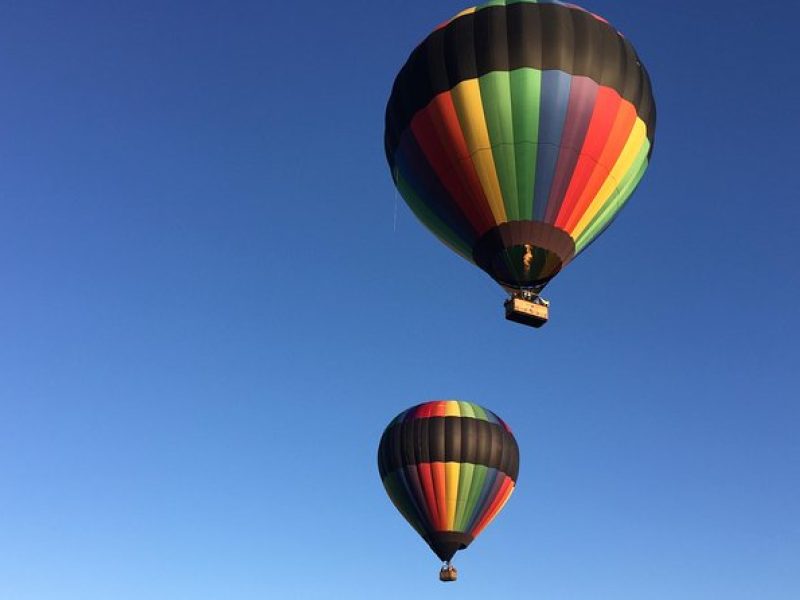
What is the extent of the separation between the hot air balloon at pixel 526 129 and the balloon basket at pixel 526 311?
3cm

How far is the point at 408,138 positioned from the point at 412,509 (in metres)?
14.7

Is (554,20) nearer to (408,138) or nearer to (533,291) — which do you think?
(408,138)

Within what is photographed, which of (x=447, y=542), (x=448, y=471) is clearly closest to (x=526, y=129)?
(x=448, y=471)

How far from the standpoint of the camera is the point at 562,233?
19531 millimetres

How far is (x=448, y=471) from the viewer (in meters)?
29.2

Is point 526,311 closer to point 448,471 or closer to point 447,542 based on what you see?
point 448,471

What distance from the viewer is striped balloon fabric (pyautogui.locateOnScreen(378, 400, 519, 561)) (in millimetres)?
29266

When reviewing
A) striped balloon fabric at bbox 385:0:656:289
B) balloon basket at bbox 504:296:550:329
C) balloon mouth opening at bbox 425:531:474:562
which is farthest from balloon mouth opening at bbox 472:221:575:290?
balloon mouth opening at bbox 425:531:474:562

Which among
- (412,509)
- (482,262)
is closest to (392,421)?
(412,509)

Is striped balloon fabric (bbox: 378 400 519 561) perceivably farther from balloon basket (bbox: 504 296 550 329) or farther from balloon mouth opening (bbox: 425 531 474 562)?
balloon basket (bbox: 504 296 550 329)

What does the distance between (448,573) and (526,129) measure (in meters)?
16.9

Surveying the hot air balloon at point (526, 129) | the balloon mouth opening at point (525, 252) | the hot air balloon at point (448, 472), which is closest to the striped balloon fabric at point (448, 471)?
the hot air balloon at point (448, 472)

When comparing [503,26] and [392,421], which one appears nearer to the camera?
[503,26]

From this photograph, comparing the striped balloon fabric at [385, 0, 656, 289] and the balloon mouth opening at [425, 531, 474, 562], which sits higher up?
the striped balloon fabric at [385, 0, 656, 289]
